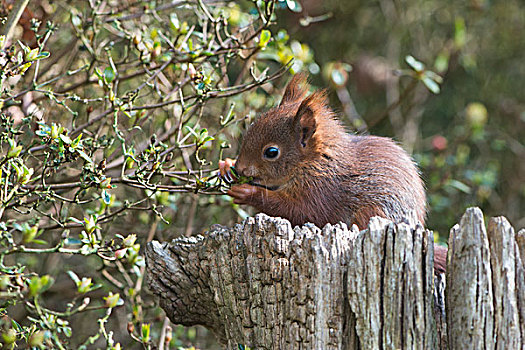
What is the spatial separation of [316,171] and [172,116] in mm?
1042

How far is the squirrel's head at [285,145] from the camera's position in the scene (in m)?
2.48

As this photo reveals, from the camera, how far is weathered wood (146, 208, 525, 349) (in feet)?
5.16

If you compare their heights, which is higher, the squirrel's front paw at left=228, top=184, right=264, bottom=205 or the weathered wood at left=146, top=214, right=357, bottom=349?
the squirrel's front paw at left=228, top=184, right=264, bottom=205

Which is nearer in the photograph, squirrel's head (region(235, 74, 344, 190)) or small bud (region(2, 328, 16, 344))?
small bud (region(2, 328, 16, 344))

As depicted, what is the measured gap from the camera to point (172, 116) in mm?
3227

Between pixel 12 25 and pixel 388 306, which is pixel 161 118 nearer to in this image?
pixel 12 25

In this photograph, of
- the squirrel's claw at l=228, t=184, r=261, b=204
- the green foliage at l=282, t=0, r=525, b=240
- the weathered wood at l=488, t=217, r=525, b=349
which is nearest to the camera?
the weathered wood at l=488, t=217, r=525, b=349

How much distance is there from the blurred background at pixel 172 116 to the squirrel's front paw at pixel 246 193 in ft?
0.22

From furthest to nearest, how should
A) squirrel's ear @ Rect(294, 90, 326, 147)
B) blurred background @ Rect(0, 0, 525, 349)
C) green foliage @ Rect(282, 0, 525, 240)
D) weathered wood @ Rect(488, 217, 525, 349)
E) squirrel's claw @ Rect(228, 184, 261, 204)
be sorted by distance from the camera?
green foliage @ Rect(282, 0, 525, 240), squirrel's ear @ Rect(294, 90, 326, 147), squirrel's claw @ Rect(228, 184, 261, 204), blurred background @ Rect(0, 0, 525, 349), weathered wood @ Rect(488, 217, 525, 349)

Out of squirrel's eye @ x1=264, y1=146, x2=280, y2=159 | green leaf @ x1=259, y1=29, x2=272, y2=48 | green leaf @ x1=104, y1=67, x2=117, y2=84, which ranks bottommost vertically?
squirrel's eye @ x1=264, y1=146, x2=280, y2=159

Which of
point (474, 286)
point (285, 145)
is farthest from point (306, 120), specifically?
point (474, 286)

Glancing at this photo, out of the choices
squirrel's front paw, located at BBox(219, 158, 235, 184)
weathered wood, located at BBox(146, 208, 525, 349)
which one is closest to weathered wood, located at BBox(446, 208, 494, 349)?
weathered wood, located at BBox(146, 208, 525, 349)

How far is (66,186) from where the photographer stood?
2.08 meters

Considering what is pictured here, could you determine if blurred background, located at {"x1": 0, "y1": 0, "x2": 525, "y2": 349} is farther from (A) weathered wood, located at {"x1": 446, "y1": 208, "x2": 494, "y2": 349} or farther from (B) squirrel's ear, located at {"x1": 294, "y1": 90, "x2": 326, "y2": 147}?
(A) weathered wood, located at {"x1": 446, "y1": 208, "x2": 494, "y2": 349}
